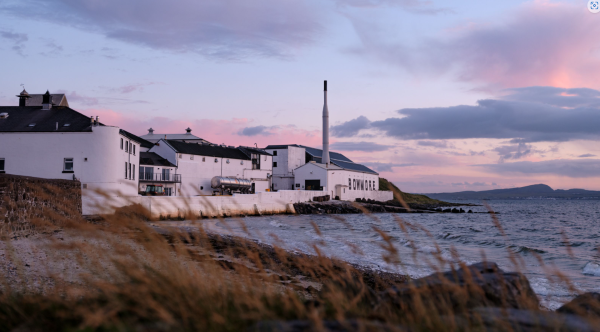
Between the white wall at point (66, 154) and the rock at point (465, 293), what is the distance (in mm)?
29952

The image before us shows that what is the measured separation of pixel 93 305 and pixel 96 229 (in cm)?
78

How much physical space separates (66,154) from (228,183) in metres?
27.6

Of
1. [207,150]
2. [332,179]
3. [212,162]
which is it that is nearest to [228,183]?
[212,162]

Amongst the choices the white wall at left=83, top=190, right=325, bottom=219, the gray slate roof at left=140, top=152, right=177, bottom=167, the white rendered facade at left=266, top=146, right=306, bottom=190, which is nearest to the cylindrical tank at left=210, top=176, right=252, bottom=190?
the gray slate roof at left=140, top=152, right=177, bottom=167

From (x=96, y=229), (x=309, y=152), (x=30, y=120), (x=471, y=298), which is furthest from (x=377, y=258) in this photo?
(x=309, y=152)

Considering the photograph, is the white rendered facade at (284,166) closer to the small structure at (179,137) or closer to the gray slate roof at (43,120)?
the small structure at (179,137)

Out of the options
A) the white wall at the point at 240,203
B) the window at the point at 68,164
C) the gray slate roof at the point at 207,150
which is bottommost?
the white wall at the point at 240,203

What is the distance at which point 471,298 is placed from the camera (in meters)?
4.08

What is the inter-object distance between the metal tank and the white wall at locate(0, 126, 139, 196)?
2490 centimetres

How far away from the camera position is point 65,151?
31531 mm

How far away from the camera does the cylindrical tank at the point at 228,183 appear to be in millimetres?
56906

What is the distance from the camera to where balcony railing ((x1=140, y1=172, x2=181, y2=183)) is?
163ft

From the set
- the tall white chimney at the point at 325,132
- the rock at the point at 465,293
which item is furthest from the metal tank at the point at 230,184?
the rock at the point at 465,293

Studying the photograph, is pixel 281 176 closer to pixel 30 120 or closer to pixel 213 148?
pixel 213 148
